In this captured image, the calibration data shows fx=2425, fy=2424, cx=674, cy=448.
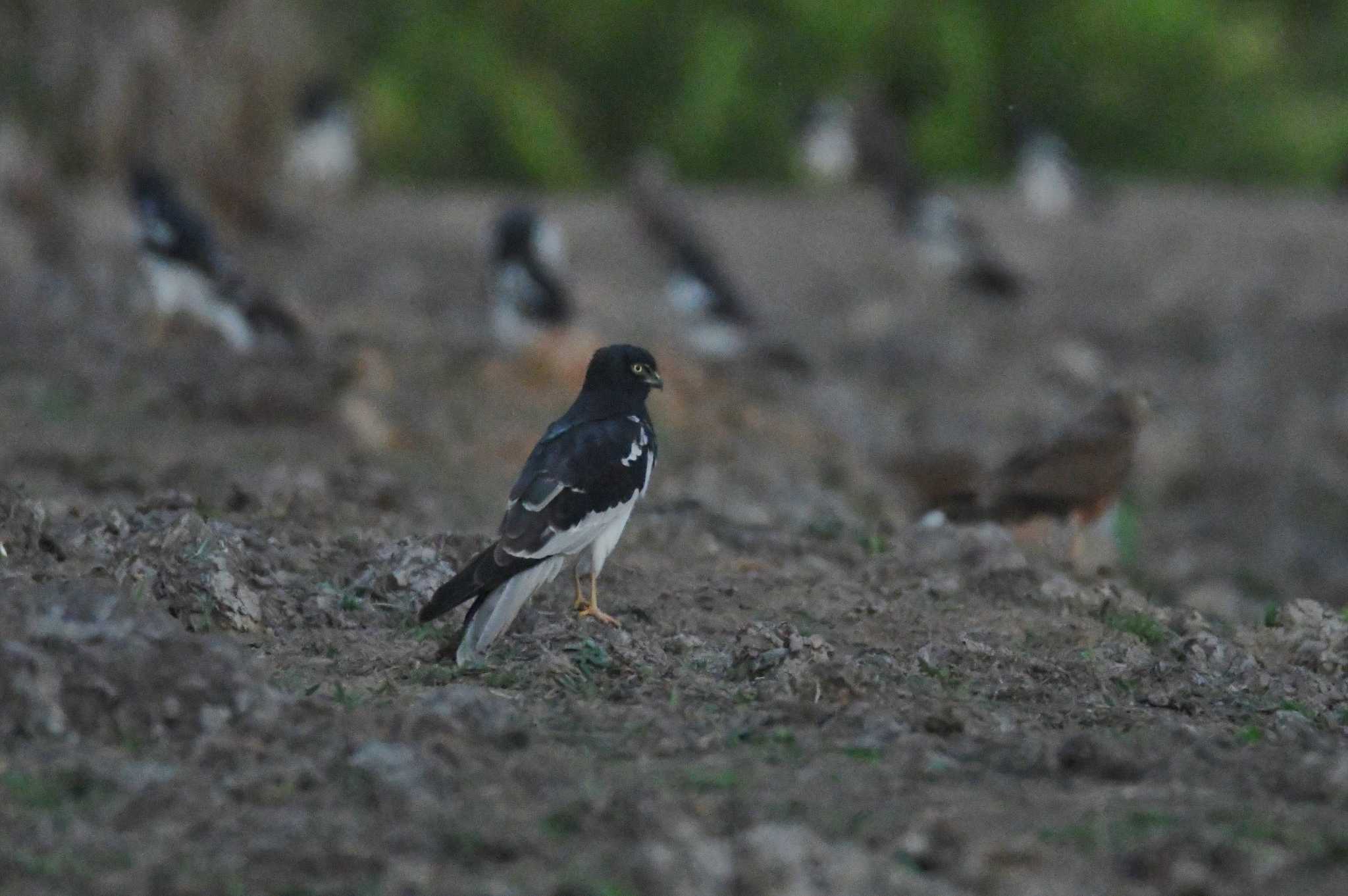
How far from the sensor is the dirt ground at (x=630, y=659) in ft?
16.3

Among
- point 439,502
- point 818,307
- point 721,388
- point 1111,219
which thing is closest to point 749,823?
point 439,502

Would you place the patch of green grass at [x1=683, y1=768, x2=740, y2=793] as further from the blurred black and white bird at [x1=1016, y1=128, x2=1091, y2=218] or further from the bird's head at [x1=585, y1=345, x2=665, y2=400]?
the blurred black and white bird at [x1=1016, y1=128, x2=1091, y2=218]

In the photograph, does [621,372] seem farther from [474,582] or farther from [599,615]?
[474,582]

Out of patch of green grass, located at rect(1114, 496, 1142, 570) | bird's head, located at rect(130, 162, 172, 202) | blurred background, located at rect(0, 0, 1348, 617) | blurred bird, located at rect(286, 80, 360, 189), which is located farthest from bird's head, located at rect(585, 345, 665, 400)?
blurred bird, located at rect(286, 80, 360, 189)

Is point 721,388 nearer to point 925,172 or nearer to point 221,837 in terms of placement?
point 221,837

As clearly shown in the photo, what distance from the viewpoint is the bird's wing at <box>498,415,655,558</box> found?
7.01 m

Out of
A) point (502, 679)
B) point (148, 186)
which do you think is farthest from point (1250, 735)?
point (148, 186)

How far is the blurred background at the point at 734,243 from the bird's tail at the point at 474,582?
2.14 metres

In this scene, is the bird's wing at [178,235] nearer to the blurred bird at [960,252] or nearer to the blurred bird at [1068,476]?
the blurred bird at [1068,476]

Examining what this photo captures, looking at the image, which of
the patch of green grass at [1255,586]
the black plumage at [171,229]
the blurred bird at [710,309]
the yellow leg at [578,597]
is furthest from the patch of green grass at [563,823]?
the blurred bird at [710,309]

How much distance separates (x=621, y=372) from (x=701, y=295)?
28.5ft

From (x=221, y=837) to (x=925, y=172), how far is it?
2257 cm

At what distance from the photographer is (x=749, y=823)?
16.7 feet

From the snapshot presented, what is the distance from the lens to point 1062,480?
412 inches
